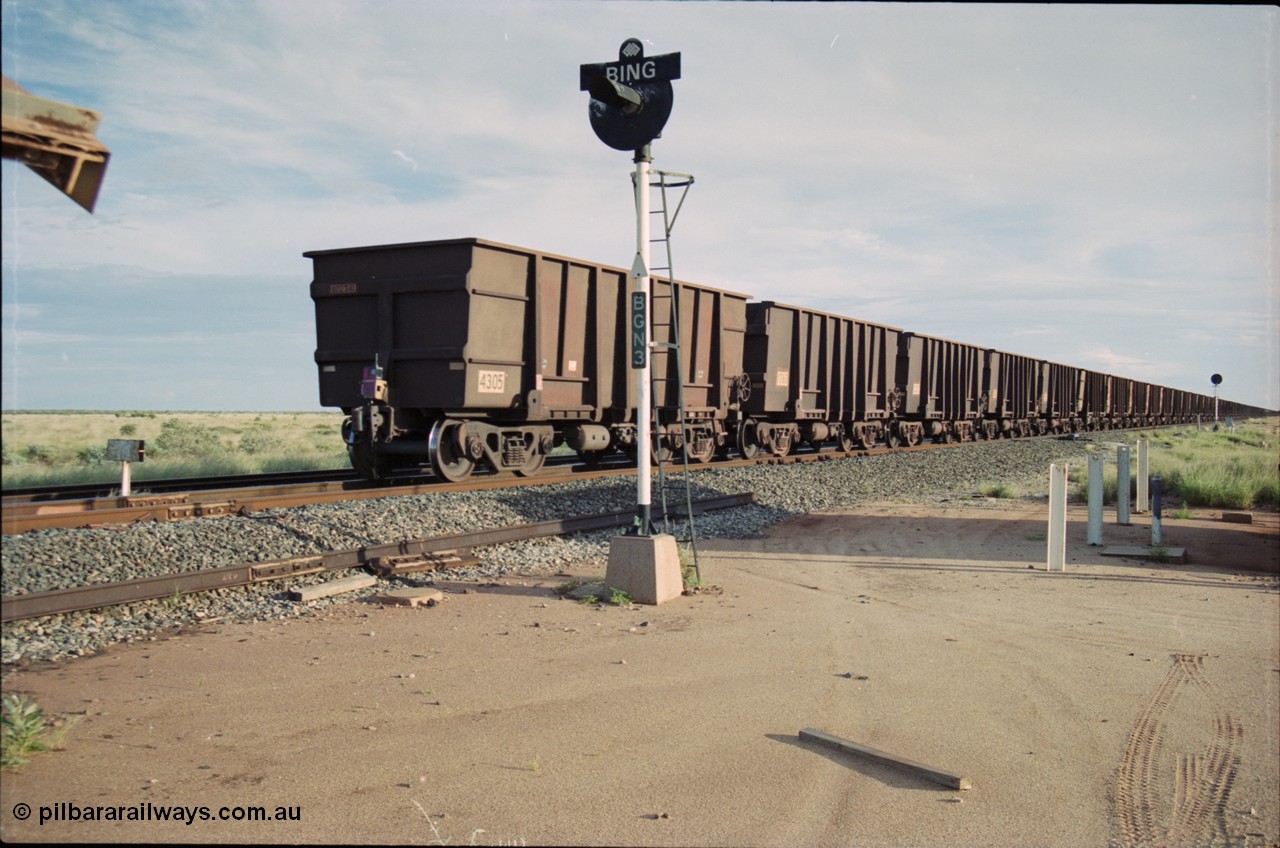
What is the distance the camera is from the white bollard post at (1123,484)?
12.5 m

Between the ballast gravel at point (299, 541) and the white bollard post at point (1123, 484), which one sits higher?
Result: the white bollard post at point (1123, 484)

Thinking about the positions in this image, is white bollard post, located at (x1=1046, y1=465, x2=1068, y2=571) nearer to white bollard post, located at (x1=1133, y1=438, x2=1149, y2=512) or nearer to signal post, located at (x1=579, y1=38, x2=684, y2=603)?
signal post, located at (x1=579, y1=38, x2=684, y2=603)

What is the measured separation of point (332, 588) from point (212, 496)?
407 cm

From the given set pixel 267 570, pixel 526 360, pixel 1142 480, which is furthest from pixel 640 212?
pixel 1142 480

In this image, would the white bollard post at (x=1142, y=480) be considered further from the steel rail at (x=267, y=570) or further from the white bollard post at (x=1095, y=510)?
the steel rail at (x=267, y=570)

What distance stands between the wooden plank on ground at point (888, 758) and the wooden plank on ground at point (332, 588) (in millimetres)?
4306

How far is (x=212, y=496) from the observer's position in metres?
10.9

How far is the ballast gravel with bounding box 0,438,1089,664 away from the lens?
21.5 feet

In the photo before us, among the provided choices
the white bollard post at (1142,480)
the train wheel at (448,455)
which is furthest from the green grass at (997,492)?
the train wheel at (448,455)

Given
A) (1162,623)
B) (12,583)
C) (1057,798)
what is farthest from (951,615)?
(12,583)

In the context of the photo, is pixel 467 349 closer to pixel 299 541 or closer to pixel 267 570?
pixel 299 541

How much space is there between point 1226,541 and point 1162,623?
5515 mm

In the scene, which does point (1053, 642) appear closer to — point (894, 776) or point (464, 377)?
point (894, 776)

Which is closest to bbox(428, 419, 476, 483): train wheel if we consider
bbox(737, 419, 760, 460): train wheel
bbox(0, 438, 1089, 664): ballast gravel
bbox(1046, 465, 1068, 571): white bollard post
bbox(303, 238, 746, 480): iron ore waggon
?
bbox(303, 238, 746, 480): iron ore waggon
